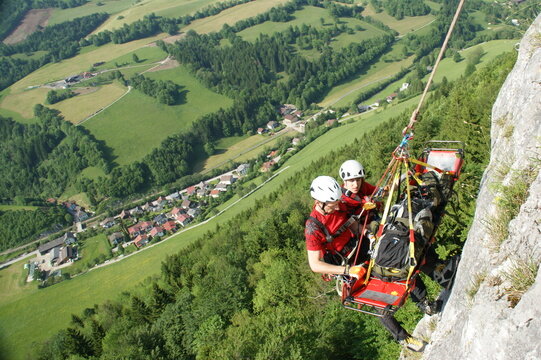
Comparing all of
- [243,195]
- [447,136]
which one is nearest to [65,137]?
[243,195]

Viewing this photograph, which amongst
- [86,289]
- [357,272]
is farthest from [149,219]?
[357,272]

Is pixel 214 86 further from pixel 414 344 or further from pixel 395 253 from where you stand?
pixel 395 253

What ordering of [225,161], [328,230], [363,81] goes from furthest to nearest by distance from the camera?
[363,81]
[225,161]
[328,230]

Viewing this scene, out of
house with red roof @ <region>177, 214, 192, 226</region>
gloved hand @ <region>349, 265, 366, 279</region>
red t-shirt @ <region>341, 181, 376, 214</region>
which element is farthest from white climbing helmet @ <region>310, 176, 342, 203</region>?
house with red roof @ <region>177, 214, 192, 226</region>

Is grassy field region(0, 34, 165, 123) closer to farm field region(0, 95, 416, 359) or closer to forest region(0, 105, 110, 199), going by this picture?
forest region(0, 105, 110, 199)

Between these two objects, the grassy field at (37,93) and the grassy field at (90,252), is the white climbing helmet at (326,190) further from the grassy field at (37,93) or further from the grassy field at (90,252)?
the grassy field at (37,93)

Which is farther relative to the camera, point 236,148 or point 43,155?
point 43,155

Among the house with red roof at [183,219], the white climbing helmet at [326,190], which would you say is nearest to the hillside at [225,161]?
the white climbing helmet at [326,190]
